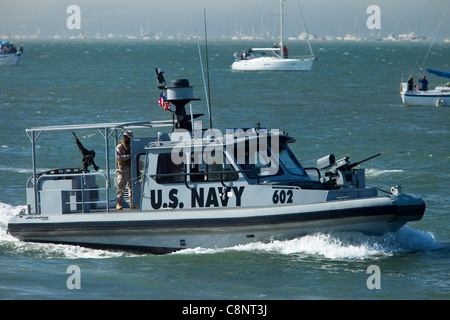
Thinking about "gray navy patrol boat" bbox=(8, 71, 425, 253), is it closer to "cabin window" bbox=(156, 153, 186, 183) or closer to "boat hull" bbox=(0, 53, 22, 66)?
"cabin window" bbox=(156, 153, 186, 183)

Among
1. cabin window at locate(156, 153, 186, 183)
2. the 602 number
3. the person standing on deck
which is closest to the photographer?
the 602 number

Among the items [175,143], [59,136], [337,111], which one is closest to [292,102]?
[337,111]

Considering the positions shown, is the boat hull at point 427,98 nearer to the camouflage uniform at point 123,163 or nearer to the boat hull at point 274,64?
the camouflage uniform at point 123,163

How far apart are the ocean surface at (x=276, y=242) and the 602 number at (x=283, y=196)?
76 centimetres

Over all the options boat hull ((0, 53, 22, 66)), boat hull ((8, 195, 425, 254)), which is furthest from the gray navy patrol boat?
boat hull ((0, 53, 22, 66))

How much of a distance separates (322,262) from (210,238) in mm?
2060

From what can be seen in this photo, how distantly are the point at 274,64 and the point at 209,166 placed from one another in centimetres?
6775

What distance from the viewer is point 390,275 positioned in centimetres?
1200

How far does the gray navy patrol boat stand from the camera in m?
12.3

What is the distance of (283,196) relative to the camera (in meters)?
12.6

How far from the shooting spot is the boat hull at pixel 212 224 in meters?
12.2

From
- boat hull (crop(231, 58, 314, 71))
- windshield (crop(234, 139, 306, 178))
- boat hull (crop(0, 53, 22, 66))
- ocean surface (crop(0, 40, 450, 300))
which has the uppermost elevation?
boat hull (crop(0, 53, 22, 66))

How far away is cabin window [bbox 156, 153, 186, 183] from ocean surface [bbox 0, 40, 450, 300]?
1362 millimetres
